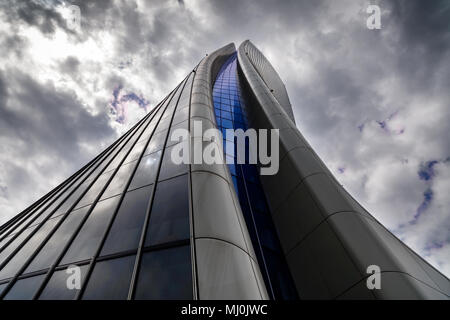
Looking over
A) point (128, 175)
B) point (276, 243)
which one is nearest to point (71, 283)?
point (128, 175)

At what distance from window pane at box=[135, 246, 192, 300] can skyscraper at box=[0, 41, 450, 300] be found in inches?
0.8

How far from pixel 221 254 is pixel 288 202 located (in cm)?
499

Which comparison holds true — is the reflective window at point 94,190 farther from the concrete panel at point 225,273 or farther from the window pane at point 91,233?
the concrete panel at point 225,273

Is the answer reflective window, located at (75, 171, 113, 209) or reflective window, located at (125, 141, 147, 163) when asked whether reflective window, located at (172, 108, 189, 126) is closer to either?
reflective window, located at (125, 141, 147, 163)

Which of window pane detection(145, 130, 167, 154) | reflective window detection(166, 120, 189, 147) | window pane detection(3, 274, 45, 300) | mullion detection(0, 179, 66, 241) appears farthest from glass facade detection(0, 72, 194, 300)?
mullion detection(0, 179, 66, 241)

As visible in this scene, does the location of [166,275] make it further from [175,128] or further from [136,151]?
[136,151]

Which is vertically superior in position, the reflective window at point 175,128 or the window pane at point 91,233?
the reflective window at point 175,128

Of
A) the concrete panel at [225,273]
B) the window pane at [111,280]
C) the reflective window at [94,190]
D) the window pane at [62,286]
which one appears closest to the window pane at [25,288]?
the window pane at [62,286]

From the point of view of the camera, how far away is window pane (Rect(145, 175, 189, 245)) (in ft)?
15.6

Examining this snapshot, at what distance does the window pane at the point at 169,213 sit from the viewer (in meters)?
4.75

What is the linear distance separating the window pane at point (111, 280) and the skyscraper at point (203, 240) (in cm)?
2

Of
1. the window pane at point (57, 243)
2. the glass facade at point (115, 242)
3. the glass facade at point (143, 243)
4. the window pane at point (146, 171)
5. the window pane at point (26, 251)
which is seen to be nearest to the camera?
the glass facade at point (143, 243)

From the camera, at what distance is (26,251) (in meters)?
6.52

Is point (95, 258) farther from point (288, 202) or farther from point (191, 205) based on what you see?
point (288, 202)
